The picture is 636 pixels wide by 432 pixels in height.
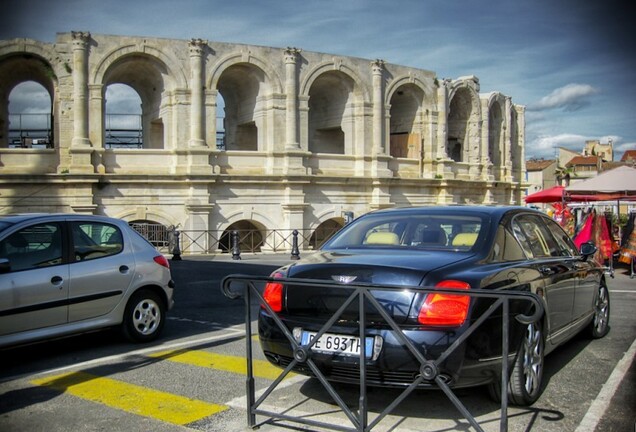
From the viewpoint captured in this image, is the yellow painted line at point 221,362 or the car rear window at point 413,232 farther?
the yellow painted line at point 221,362

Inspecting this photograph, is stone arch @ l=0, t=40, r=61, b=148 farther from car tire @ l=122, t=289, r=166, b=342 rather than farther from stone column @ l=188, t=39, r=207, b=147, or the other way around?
car tire @ l=122, t=289, r=166, b=342

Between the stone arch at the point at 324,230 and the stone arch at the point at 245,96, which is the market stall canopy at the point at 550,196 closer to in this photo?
the stone arch at the point at 324,230

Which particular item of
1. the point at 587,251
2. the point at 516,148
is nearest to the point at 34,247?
the point at 587,251

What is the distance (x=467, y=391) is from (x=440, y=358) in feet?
5.26

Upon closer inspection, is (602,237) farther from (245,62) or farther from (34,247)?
(245,62)

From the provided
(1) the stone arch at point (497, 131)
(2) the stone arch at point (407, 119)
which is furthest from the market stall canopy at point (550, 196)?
(1) the stone arch at point (497, 131)

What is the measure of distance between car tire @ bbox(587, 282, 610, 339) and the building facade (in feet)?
64.4

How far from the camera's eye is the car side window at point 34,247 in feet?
22.4

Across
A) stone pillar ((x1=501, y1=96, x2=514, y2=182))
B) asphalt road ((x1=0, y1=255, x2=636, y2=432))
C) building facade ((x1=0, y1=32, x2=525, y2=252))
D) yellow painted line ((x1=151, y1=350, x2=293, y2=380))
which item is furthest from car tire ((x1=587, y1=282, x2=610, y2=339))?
stone pillar ((x1=501, y1=96, x2=514, y2=182))

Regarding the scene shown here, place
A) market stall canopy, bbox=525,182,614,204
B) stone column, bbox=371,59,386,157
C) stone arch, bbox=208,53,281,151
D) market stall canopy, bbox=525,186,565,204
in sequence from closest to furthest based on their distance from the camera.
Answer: market stall canopy, bbox=525,182,614,204 → market stall canopy, bbox=525,186,565,204 → stone arch, bbox=208,53,281,151 → stone column, bbox=371,59,386,157

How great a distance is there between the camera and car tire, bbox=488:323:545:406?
5051mm

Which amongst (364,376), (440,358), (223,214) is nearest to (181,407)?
(364,376)

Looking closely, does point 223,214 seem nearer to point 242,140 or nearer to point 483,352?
point 242,140

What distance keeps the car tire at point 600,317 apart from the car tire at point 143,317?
17.6ft
